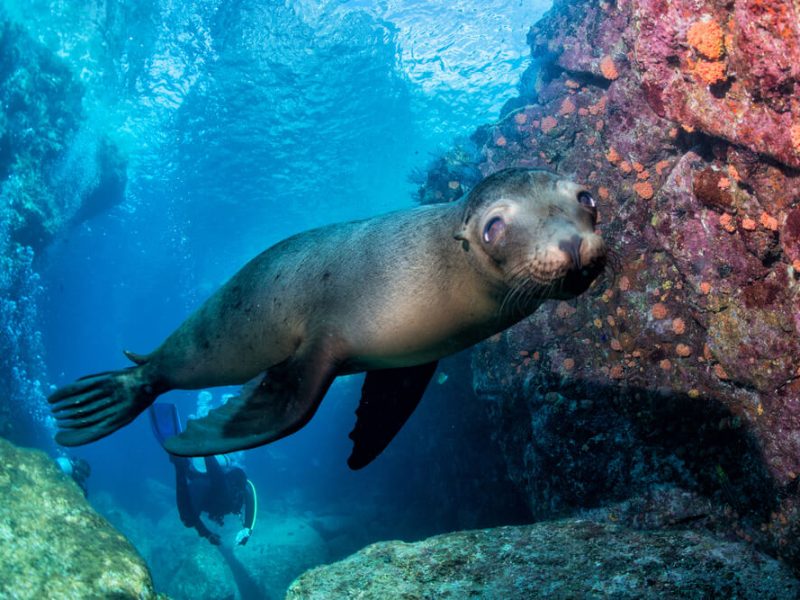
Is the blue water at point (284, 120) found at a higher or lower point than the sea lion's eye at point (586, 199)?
higher

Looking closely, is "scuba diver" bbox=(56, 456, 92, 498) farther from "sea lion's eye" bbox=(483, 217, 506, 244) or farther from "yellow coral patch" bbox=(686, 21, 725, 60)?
"yellow coral patch" bbox=(686, 21, 725, 60)

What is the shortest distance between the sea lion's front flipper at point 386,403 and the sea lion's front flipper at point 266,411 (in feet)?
2.18

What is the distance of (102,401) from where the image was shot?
10.8 feet

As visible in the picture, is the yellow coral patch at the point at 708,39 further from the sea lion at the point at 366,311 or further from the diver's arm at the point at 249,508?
the diver's arm at the point at 249,508

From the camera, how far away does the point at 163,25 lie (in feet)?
52.9

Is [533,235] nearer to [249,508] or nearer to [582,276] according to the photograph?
[582,276]

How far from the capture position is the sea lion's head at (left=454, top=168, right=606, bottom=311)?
Answer: 5.54 ft

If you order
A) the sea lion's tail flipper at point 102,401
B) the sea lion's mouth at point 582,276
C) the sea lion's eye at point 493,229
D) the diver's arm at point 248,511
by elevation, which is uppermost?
the diver's arm at point 248,511

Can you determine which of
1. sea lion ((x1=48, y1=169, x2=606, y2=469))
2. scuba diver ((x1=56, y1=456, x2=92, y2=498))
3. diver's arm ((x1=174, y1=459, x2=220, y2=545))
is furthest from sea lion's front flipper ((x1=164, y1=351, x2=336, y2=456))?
scuba diver ((x1=56, y1=456, x2=92, y2=498))

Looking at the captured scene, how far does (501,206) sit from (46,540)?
522cm

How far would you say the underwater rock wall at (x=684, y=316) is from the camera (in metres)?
2.95

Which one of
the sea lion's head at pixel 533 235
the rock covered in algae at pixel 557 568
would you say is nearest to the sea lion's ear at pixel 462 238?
the sea lion's head at pixel 533 235

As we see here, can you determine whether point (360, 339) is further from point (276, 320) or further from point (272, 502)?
point (272, 502)

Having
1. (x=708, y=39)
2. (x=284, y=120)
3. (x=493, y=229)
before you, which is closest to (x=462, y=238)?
(x=493, y=229)
